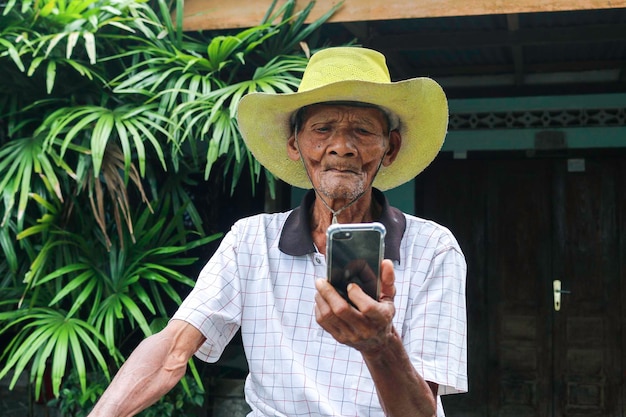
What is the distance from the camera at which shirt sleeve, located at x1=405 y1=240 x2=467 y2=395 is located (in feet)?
5.49

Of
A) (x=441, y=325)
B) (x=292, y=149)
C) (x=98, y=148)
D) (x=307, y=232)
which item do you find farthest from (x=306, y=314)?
(x=98, y=148)

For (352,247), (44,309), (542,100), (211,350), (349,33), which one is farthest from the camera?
(542,100)

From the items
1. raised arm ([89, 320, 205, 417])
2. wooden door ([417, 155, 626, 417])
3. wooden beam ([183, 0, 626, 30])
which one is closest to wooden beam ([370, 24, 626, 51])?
wooden beam ([183, 0, 626, 30])

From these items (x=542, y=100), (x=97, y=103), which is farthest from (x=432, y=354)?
(x=542, y=100)

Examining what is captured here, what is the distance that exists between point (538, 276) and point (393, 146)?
446 cm

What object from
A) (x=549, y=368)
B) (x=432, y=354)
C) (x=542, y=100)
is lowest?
(x=549, y=368)

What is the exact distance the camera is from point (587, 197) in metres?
6.03

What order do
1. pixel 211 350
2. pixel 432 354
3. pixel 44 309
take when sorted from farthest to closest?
1. pixel 44 309
2. pixel 211 350
3. pixel 432 354

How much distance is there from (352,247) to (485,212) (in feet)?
16.8

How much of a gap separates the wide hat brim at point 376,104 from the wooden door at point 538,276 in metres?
4.14

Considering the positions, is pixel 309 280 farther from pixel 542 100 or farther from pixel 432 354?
pixel 542 100

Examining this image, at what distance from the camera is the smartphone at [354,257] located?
124 cm

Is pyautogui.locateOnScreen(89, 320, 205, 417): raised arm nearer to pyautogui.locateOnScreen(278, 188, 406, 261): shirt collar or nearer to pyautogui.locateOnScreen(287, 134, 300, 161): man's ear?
pyautogui.locateOnScreen(278, 188, 406, 261): shirt collar

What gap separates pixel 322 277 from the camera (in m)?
1.86
